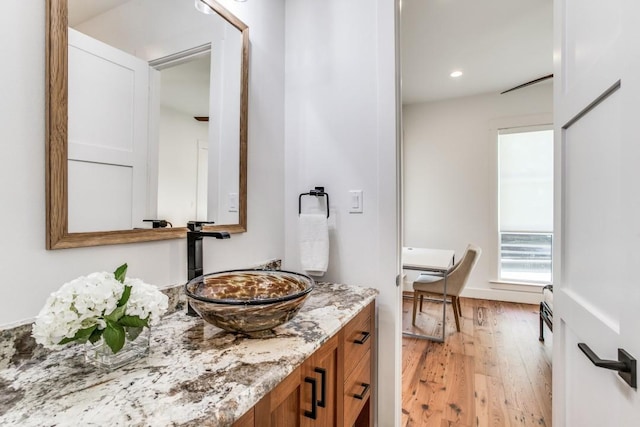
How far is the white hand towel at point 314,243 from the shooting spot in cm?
152

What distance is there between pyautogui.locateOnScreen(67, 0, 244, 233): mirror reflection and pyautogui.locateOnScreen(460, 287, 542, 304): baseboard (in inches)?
156

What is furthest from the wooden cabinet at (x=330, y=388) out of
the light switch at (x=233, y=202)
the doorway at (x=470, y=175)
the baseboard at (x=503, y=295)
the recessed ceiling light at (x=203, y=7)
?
the baseboard at (x=503, y=295)

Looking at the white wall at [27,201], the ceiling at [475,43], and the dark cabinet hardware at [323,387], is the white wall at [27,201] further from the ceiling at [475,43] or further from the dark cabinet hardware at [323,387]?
the ceiling at [475,43]

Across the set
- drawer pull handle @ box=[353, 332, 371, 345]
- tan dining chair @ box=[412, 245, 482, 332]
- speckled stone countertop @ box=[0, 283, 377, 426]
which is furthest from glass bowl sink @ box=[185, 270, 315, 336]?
tan dining chair @ box=[412, 245, 482, 332]

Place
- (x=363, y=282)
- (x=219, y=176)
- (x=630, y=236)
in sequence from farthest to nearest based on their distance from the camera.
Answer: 1. (x=363, y=282)
2. (x=219, y=176)
3. (x=630, y=236)

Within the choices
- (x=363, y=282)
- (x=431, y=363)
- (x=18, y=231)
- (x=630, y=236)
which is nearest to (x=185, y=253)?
(x=18, y=231)

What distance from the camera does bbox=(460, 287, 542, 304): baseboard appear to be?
13.2 feet

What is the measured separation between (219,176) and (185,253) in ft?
1.19

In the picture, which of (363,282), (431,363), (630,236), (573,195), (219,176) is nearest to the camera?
(630,236)

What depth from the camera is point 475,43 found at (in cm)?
298

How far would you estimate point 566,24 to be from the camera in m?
1.10

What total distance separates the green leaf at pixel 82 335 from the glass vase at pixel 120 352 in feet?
0.12

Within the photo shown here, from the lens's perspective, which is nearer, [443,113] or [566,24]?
[566,24]

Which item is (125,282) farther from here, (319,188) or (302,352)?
(319,188)
